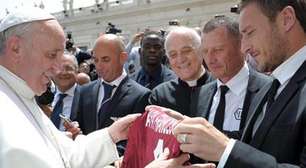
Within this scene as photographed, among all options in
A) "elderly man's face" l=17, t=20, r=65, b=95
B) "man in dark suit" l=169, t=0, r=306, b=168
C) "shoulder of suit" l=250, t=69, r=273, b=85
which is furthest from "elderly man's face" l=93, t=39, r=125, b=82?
"man in dark suit" l=169, t=0, r=306, b=168

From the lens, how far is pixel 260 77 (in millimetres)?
3270

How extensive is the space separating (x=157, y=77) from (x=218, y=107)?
2.25 metres

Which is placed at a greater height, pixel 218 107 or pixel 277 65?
pixel 277 65

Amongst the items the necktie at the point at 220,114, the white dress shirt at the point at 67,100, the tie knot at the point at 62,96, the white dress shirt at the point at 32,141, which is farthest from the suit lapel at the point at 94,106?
the necktie at the point at 220,114

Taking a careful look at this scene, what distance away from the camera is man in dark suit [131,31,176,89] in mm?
5367

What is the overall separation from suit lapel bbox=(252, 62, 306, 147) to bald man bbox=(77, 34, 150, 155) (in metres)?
2.08

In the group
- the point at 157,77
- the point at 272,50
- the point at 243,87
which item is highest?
the point at 272,50

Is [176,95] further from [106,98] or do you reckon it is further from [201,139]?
[201,139]

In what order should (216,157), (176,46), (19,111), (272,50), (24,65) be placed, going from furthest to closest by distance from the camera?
(176,46) < (24,65) < (19,111) < (272,50) < (216,157)

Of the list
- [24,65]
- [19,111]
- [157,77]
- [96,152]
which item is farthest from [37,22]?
[157,77]

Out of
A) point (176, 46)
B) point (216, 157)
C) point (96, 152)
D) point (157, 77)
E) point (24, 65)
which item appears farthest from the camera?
point (157, 77)

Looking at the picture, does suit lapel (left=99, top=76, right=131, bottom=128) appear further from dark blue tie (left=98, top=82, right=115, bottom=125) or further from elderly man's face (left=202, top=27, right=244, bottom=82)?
elderly man's face (left=202, top=27, right=244, bottom=82)

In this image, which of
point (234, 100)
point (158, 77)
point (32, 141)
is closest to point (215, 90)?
point (234, 100)

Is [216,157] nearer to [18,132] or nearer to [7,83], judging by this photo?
[18,132]
